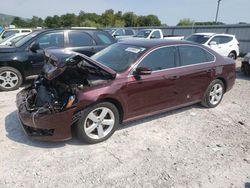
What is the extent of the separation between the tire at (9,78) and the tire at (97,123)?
3939 mm

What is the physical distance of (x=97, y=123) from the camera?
3.87m

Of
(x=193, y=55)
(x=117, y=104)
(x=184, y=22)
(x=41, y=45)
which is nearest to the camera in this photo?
(x=117, y=104)

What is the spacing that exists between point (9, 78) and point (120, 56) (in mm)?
3822

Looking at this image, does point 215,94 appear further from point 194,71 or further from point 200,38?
point 200,38

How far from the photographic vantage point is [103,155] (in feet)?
11.9

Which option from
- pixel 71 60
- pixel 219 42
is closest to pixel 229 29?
pixel 219 42

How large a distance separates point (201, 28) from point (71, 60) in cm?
2015

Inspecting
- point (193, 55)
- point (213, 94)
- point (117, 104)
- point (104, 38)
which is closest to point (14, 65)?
point (104, 38)

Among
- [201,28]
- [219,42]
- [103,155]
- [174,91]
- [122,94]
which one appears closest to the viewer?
[103,155]

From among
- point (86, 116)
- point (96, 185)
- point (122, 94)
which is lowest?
point (96, 185)

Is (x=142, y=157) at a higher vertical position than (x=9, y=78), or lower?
lower

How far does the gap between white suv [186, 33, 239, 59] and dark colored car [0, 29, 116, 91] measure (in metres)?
6.21

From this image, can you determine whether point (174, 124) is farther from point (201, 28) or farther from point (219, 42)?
point (201, 28)

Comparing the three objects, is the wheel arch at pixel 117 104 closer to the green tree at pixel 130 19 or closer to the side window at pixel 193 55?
the side window at pixel 193 55
